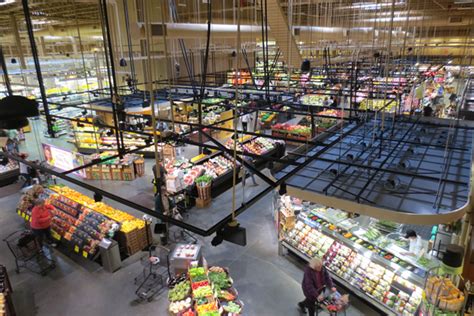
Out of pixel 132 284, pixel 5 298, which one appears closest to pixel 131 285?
pixel 132 284

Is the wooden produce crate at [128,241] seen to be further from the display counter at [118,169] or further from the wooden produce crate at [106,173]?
the wooden produce crate at [106,173]

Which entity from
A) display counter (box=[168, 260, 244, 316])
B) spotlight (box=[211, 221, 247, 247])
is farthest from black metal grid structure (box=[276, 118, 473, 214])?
display counter (box=[168, 260, 244, 316])

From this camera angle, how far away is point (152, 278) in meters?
7.28

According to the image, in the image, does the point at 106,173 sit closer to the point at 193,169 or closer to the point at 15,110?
the point at 193,169

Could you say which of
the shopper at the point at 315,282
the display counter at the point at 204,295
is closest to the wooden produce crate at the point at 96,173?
the display counter at the point at 204,295

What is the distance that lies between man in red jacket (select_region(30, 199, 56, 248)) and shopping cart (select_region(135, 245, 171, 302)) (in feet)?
8.32

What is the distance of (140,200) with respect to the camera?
447 inches

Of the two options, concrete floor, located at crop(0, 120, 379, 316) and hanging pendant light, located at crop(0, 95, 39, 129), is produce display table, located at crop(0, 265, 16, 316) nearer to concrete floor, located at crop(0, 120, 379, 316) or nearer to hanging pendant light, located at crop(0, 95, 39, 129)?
concrete floor, located at crop(0, 120, 379, 316)

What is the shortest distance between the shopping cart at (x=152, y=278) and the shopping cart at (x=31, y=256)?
7.61ft

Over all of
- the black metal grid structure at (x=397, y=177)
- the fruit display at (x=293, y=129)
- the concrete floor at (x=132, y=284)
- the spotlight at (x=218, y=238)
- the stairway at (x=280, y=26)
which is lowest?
the concrete floor at (x=132, y=284)

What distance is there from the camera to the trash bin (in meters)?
7.39

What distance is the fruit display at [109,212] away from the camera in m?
8.04

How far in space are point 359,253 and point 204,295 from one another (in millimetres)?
3187

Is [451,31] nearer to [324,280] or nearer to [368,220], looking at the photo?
[368,220]
